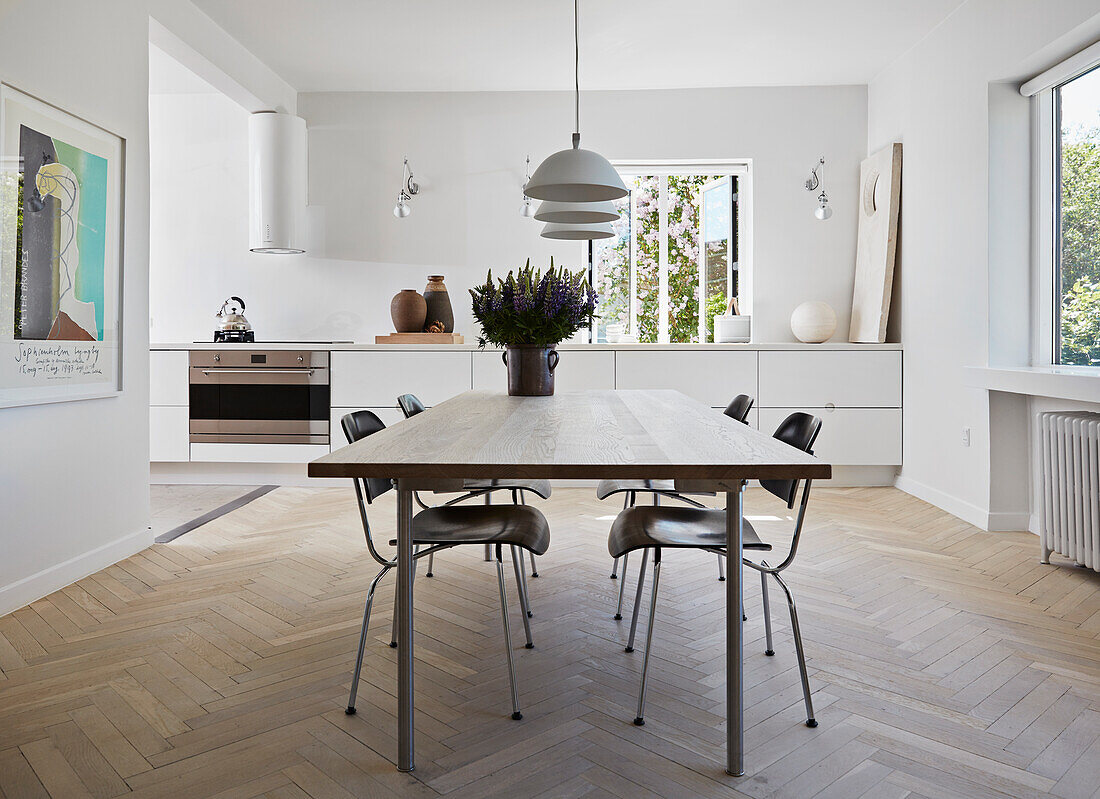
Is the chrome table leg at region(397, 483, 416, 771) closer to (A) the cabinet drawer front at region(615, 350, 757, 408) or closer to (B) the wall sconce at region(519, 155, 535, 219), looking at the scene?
(A) the cabinet drawer front at region(615, 350, 757, 408)

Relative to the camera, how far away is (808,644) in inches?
95.9

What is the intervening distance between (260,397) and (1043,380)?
15.1 feet

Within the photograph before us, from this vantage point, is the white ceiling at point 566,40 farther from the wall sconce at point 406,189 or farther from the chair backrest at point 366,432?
the chair backrest at point 366,432

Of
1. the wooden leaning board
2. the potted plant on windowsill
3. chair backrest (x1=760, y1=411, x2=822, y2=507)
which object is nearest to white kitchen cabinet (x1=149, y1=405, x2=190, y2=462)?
the wooden leaning board

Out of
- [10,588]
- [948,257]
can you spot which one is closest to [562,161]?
[10,588]

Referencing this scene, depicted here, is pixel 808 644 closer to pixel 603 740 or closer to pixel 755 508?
pixel 603 740

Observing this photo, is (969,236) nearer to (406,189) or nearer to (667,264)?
(667,264)

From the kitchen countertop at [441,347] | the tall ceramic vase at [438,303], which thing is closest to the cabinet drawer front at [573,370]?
the kitchen countertop at [441,347]

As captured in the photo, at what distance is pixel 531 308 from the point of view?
2762 mm

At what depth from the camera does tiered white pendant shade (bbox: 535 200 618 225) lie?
3013mm

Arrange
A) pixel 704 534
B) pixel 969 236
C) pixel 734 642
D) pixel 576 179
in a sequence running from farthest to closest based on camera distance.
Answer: pixel 969 236, pixel 576 179, pixel 704 534, pixel 734 642

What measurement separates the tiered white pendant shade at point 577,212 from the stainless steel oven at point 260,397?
2.61 metres

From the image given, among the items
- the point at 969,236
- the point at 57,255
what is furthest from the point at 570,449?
the point at 969,236

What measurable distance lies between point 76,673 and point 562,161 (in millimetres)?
2256
